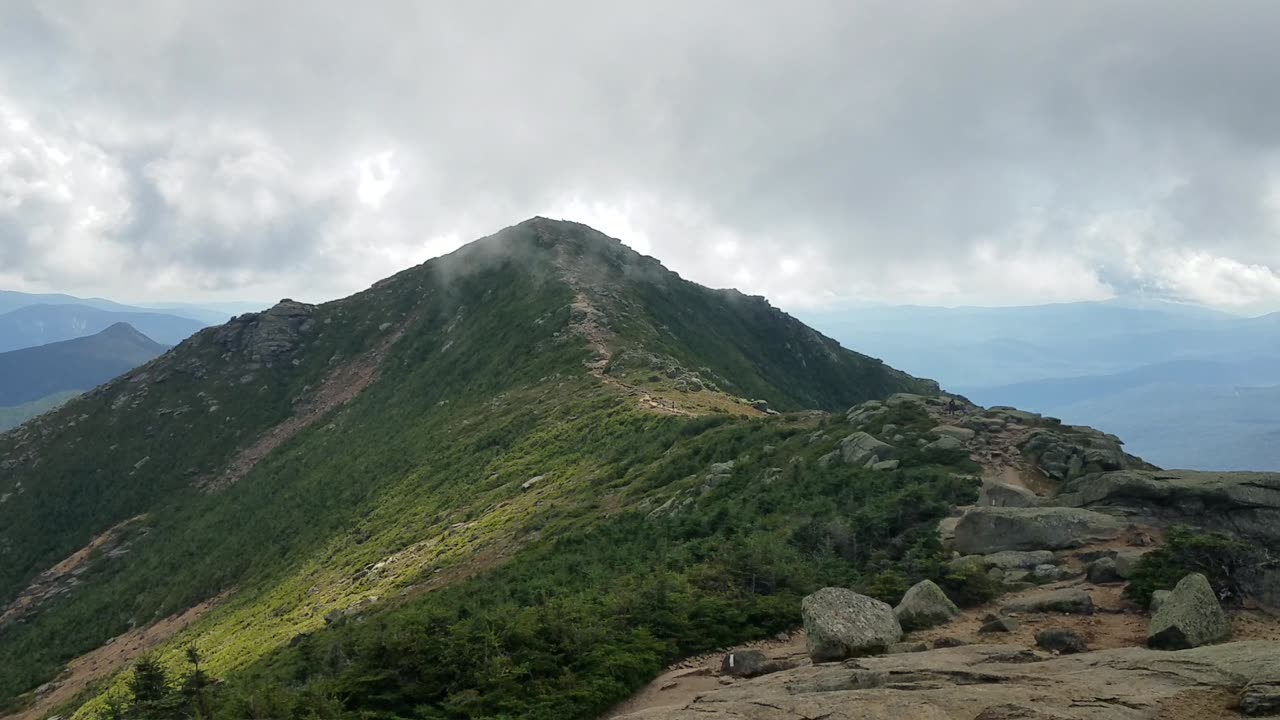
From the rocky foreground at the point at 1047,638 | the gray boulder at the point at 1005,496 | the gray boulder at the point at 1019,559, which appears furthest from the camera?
the gray boulder at the point at 1005,496

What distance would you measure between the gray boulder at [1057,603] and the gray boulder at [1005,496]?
22.1 feet

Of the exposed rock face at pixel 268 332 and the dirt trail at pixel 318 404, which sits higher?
the exposed rock face at pixel 268 332

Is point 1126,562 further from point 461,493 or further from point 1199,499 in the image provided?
point 461,493

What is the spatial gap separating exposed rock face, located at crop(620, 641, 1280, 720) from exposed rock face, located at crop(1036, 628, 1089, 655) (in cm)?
63

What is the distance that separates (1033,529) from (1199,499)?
19.3ft

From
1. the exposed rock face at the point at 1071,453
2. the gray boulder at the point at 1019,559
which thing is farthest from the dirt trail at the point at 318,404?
the gray boulder at the point at 1019,559

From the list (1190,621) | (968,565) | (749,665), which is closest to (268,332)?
(749,665)

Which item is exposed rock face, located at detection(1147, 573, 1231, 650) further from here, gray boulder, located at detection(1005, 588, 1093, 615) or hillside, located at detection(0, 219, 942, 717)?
hillside, located at detection(0, 219, 942, 717)

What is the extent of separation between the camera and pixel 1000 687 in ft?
38.0

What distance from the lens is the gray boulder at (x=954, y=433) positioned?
105 feet

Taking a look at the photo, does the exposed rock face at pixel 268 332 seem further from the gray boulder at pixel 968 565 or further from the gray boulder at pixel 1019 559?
the gray boulder at pixel 1019 559

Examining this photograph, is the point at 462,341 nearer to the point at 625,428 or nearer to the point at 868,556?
the point at 625,428

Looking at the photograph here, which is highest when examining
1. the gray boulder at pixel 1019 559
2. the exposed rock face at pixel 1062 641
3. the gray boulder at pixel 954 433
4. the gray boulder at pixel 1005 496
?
the gray boulder at pixel 954 433

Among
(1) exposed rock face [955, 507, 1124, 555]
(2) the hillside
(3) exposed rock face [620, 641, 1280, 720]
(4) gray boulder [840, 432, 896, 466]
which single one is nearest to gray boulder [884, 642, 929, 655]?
(3) exposed rock face [620, 641, 1280, 720]
